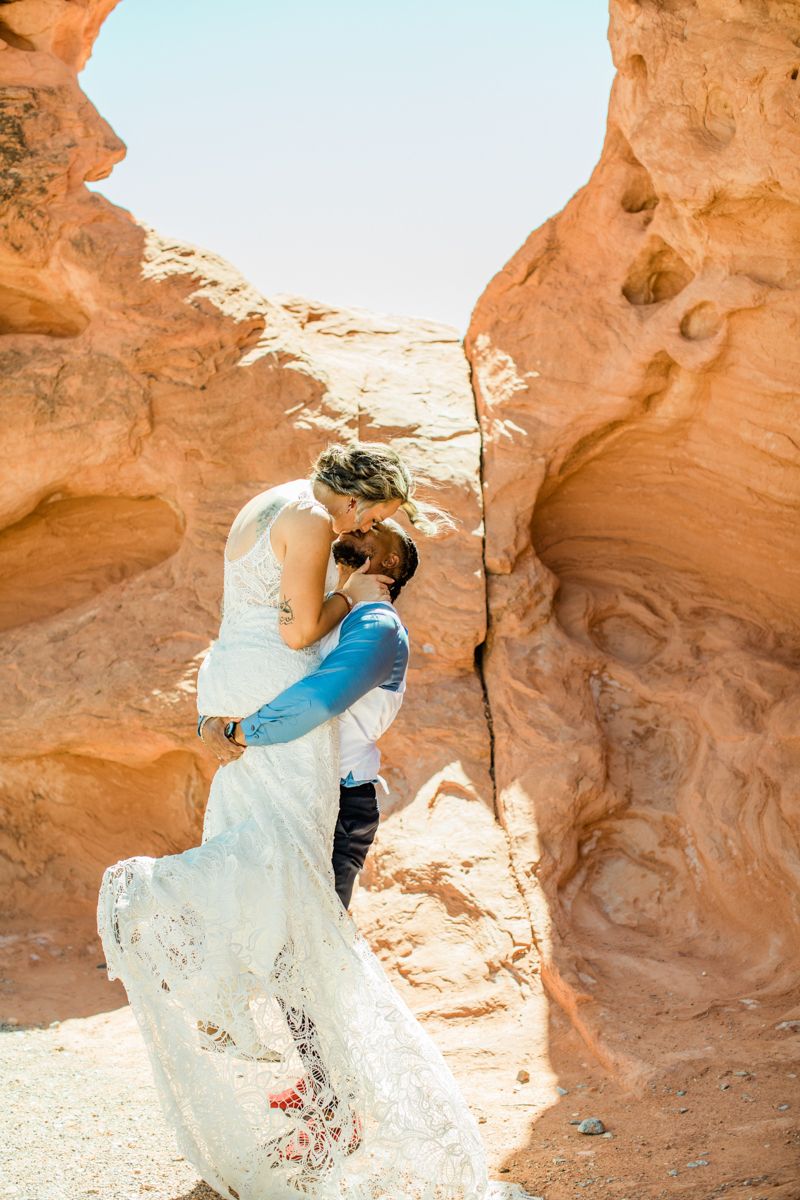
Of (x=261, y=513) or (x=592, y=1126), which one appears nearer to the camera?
(x=261, y=513)

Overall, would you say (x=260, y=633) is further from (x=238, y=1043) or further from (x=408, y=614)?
(x=408, y=614)

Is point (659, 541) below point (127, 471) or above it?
above

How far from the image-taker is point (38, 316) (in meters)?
5.72

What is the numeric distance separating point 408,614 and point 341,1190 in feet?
10.1

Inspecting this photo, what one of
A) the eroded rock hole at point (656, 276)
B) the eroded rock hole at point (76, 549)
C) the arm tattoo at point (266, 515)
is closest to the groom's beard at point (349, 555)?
the arm tattoo at point (266, 515)

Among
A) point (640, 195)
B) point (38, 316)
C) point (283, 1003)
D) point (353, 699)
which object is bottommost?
point (283, 1003)

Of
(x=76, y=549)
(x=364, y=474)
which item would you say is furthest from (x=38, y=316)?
(x=364, y=474)

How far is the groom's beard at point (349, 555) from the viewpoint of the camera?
9.10 ft

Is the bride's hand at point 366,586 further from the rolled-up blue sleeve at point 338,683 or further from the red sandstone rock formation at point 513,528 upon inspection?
the red sandstone rock formation at point 513,528

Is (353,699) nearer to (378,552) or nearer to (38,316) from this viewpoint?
→ (378,552)

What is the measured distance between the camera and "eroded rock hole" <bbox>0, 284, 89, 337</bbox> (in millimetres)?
5641

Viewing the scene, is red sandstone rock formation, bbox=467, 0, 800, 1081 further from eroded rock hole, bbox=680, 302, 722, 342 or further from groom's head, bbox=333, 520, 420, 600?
groom's head, bbox=333, 520, 420, 600

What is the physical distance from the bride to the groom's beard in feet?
0.52

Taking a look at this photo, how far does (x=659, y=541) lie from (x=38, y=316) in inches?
158
